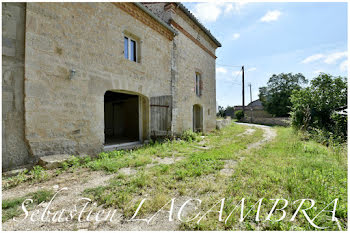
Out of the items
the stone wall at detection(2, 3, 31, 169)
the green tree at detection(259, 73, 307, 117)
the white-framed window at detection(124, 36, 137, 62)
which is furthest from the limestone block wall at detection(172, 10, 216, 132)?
the green tree at detection(259, 73, 307, 117)

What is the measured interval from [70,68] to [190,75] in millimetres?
5863

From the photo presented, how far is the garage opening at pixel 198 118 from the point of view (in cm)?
981

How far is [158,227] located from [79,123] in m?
3.48

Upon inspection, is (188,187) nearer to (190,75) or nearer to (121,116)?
(190,75)

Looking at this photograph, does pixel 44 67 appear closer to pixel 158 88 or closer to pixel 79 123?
pixel 79 123

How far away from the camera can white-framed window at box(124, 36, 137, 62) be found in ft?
18.3

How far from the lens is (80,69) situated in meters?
4.18

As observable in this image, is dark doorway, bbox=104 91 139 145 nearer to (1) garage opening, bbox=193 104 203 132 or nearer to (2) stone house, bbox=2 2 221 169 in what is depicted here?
(2) stone house, bbox=2 2 221 169

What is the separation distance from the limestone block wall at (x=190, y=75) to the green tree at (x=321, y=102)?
4691 millimetres

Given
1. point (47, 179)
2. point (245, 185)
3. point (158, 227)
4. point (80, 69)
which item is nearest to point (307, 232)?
point (245, 185)

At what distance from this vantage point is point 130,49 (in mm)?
5688

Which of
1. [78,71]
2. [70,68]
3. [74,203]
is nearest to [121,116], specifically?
[78,71]

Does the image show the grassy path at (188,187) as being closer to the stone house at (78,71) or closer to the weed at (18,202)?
the weed at (18,202)

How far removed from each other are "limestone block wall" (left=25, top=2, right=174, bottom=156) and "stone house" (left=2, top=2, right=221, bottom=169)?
0.02m
